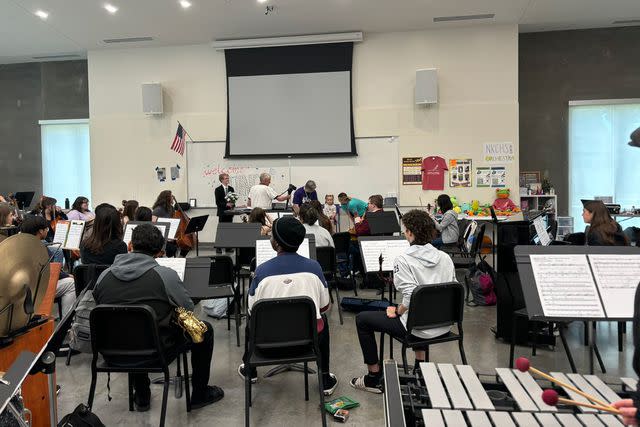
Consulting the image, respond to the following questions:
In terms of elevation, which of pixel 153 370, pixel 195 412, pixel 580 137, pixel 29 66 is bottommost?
pixel 195 412

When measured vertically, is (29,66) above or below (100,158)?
above

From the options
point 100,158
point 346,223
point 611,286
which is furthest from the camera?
point 100,158

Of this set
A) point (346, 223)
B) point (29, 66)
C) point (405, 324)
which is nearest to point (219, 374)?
Answer: point (405, 324)

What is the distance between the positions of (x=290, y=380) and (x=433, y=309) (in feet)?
4.52

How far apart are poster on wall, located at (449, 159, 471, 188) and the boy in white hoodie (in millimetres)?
6936

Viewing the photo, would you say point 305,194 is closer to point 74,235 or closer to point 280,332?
point 74,235

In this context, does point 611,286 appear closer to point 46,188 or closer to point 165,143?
point 165,143

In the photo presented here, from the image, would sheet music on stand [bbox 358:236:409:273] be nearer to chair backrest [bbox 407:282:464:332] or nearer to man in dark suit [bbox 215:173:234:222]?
chair backrest [bbox 407:282:464:332]

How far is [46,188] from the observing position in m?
12.4

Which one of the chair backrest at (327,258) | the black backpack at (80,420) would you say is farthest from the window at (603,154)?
the black backpack at (80,420)

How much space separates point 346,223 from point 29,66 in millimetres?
9660

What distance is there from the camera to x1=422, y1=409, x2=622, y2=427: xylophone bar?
1715 mm

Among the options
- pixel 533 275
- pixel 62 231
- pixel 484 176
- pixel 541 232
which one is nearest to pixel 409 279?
pixel 533 275

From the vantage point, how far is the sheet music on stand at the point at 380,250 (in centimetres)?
459
